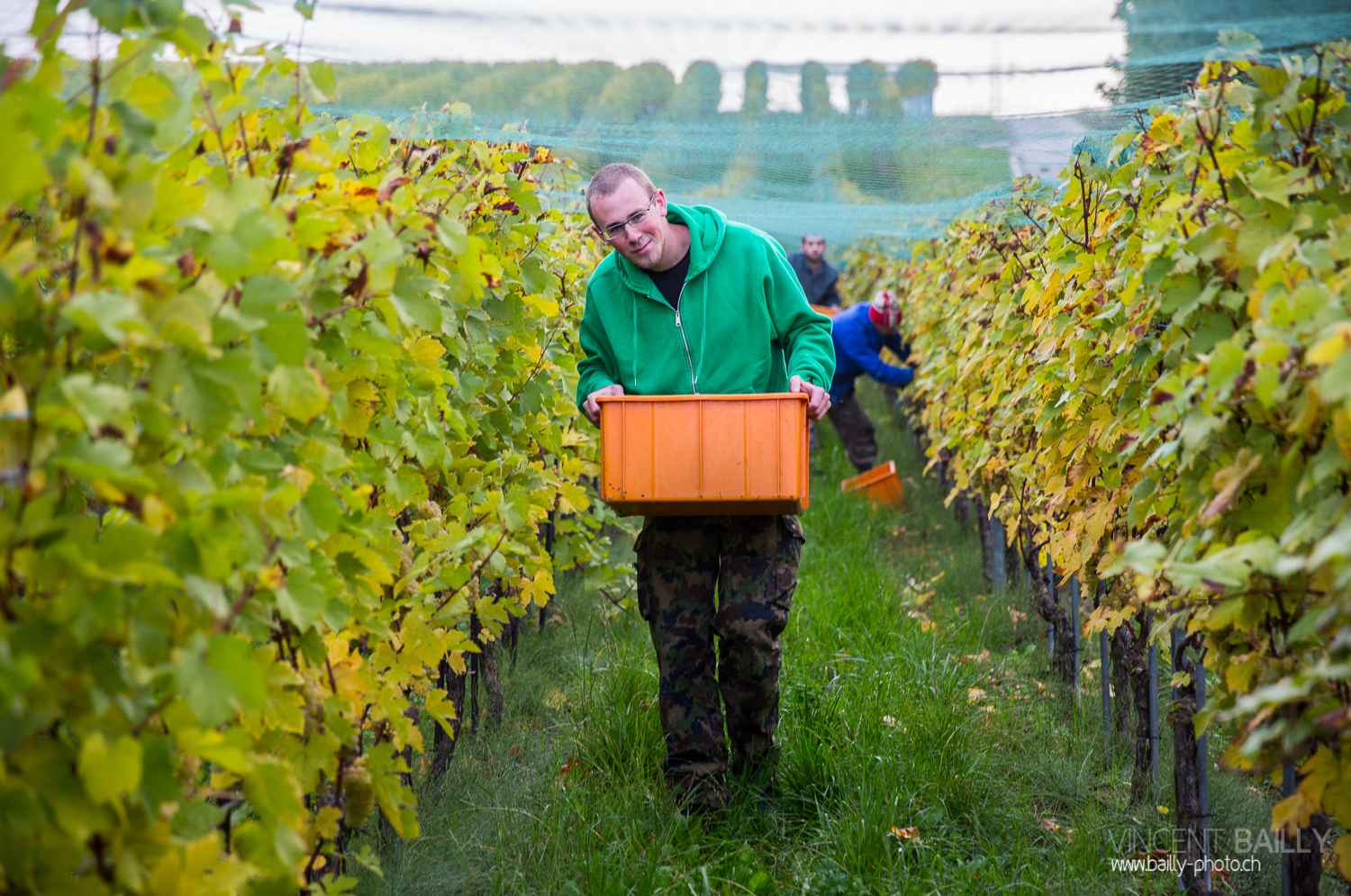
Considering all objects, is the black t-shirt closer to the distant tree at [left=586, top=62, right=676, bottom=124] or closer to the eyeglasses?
the eyeglasses

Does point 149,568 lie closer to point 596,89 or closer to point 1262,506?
point 1262,506

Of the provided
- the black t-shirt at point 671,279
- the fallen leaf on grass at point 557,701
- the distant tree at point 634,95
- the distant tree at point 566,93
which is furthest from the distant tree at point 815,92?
the fallen leaf on grass at point 557,701

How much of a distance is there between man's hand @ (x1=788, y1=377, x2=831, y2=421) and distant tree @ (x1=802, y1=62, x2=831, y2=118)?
1.77 metres

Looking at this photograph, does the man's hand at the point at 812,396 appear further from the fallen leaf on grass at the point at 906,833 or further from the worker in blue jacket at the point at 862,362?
the worker in blue jacket at the point at 862,362

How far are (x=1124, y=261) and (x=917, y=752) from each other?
1.56m

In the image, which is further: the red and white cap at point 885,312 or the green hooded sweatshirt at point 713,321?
the red and white cap at point 885,312

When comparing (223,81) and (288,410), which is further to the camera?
(223,81)

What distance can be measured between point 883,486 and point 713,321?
4442mm

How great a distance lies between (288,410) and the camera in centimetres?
137

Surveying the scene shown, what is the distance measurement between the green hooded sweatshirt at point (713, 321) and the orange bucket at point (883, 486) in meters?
4.19

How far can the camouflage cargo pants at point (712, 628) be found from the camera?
2.86 m

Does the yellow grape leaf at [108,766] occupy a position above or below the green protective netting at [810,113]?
below

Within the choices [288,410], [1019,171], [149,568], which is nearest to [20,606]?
[149,568]

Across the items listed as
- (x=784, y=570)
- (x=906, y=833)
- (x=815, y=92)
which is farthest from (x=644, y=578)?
(x=815, y=92)
